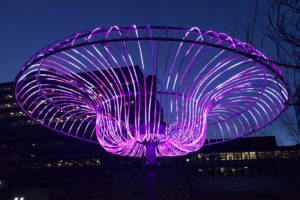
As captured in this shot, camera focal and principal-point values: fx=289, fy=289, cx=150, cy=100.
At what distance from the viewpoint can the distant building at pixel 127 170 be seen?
33.9 meters

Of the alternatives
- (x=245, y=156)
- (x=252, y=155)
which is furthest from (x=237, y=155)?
(x=252, y=155)

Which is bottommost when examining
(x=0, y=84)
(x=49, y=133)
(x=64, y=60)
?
(x=64, y=60)

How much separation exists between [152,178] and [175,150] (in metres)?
1.33

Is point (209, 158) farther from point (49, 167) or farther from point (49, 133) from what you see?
point (49, 133)

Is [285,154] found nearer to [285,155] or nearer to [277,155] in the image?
[285,155]

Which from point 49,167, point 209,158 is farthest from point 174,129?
point 49,167

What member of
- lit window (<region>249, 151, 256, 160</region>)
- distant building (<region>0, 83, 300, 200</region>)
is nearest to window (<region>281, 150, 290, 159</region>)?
distant building (<region>0, 83, 300, 200</region>)

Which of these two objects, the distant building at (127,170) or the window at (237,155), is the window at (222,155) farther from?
the window at (237,155)

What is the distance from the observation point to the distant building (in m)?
33.9

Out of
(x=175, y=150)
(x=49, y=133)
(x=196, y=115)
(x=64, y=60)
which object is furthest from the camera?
(x=49, y=133)

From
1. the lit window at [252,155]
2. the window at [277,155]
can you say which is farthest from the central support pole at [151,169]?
the window at [277,155]

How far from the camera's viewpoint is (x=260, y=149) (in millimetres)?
49875

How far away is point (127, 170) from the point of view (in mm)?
45375

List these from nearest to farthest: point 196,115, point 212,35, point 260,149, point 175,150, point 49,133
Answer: point 212,35 < point 196,115 < point 175,150 < point 260,149 < point 49,133
